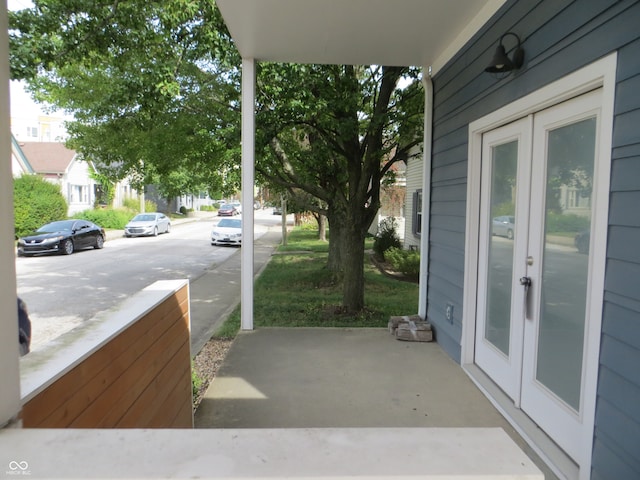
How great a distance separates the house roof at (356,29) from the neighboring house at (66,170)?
97.8 ft

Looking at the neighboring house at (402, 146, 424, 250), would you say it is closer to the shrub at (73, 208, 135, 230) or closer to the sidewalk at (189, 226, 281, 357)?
the sidewalk at (189, 226, 281, 357)

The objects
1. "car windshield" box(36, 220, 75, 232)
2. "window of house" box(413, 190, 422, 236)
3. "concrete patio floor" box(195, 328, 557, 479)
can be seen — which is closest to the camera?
"concrete patio floor" box(195, 328, 557, 479)

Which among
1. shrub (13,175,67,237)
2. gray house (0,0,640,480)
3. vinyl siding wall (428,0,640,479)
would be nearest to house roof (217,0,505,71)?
gray house (0,0,640,480)

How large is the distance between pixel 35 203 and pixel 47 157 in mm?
14644

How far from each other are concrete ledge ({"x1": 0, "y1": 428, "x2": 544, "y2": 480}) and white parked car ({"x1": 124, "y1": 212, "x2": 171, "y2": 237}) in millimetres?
22617

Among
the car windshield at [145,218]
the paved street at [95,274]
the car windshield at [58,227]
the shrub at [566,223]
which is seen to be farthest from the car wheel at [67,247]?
the shrub at [566,223]

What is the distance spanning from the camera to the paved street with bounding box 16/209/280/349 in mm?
7480

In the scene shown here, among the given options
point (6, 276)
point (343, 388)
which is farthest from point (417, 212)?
point (6, 276)

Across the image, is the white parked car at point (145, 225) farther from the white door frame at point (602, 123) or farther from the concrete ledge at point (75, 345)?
the white door frame at point (602, 123)

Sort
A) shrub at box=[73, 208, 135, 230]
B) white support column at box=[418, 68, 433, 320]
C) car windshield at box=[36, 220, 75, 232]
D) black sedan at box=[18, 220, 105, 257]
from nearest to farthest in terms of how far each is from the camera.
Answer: white support column at box=[418, 68, 433, 320]
black sedan at box=[18, 220, 105, 257]
car windshield at box=[36, 220, 75, 232]
shrub at box=[73, 208, 135, 230]

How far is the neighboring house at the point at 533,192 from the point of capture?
81.2 inches

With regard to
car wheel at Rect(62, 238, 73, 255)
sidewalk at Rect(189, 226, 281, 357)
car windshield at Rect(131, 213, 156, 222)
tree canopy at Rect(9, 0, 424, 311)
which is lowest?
sidewalk at Rect(189, 226, 281, 357)

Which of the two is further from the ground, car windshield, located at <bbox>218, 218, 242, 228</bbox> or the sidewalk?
car windshield, located at <bbox>218, 218, 242, 228</bbox>

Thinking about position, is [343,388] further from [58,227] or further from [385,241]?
[58,227]
